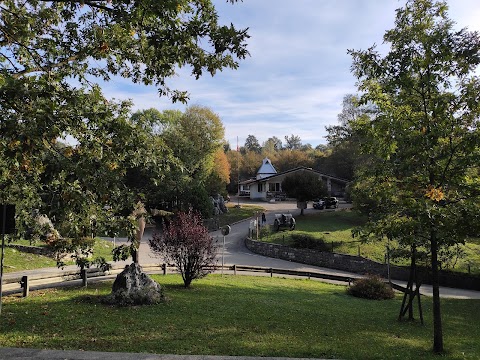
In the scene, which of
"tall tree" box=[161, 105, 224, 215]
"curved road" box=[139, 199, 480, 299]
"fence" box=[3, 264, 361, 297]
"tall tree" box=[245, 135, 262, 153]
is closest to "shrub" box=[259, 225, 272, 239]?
"curved road" box=[139, 199, 480, 299]

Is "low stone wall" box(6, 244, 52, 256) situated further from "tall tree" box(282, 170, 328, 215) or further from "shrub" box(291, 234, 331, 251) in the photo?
"tall tree" box(282, 170, 328, 215)

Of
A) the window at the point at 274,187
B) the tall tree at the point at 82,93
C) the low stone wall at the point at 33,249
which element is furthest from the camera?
the window at the point at 274,187

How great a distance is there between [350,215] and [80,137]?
40603mm

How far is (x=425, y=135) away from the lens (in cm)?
800

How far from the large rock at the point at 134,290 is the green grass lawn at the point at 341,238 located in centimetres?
933

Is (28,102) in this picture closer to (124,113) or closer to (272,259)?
(124,113)

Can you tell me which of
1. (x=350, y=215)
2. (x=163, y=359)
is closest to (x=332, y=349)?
(x=163, y=359)

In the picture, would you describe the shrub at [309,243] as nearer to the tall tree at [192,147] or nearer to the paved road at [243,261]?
the paved road at [243,261]

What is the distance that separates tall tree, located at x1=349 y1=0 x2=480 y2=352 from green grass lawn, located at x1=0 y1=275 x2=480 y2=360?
1807 millimetres

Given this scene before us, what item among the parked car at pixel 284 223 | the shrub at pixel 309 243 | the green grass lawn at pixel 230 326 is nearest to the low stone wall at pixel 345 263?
the shrub at pixel 309 243

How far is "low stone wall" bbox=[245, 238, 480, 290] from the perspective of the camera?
22406 millimetres

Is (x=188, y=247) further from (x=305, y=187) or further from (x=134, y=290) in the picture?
(x=305, y=187)

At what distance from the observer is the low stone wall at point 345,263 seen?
2241 centimetres

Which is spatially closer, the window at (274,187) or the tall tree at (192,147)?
the tall tree at (192,147)
